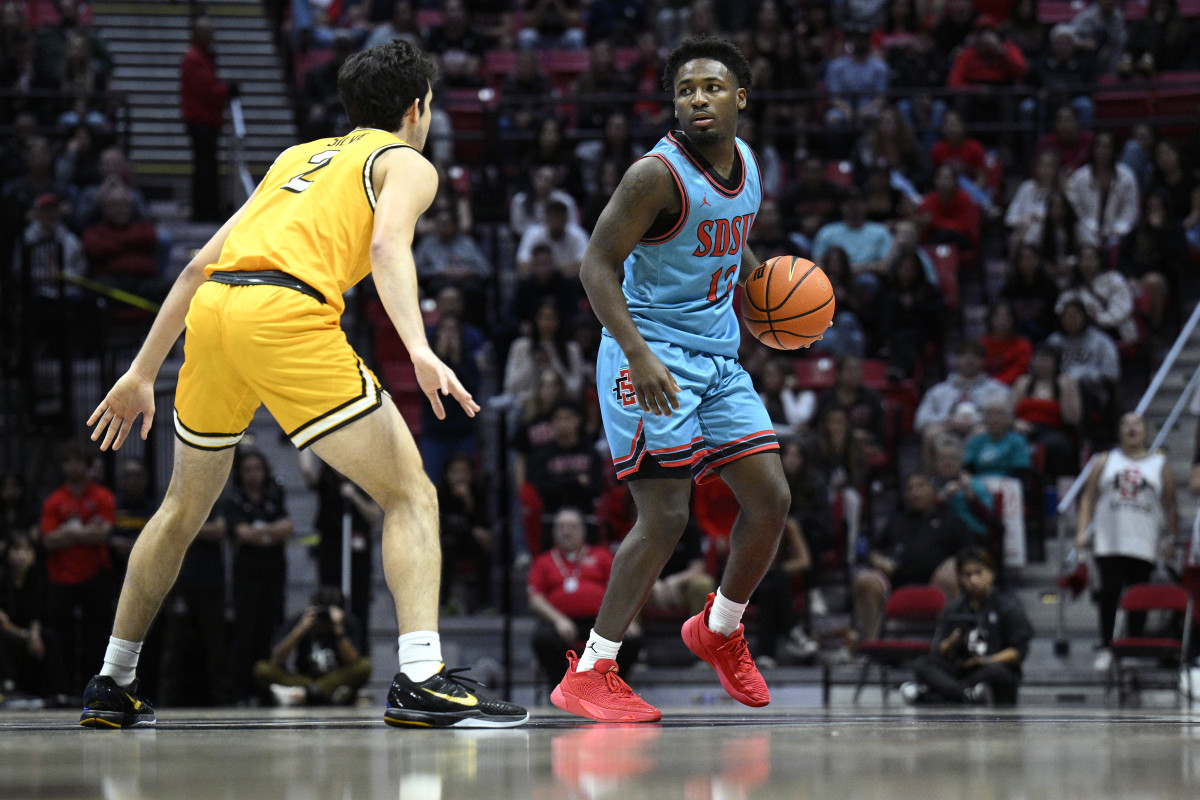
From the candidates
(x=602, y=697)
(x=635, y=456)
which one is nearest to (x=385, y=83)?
(x=635, y=456)

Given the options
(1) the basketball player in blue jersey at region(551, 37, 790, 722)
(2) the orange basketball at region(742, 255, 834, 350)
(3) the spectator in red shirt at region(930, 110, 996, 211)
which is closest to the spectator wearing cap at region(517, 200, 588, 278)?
(3) the spectator in red shirt at region(930, 110, 996, 211)

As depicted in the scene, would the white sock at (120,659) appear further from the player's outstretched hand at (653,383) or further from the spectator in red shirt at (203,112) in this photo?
the spectator in red shirt at (203,112)

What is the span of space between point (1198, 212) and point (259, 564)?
8.20 metres

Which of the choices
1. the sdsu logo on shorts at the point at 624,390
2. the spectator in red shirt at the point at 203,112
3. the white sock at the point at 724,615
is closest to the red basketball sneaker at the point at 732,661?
the white sock at the point at 724,615

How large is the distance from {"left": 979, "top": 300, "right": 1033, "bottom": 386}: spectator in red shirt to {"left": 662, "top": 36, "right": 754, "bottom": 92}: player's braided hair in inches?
287

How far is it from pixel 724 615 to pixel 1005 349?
747cm

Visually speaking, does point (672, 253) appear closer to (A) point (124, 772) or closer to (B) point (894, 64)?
(A) point (124, 772)

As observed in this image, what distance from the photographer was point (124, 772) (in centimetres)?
293

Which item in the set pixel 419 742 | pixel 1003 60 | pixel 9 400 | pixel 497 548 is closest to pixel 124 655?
pixel 419 742

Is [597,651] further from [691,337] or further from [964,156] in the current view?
[964,156]

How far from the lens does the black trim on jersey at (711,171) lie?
15.1 feet

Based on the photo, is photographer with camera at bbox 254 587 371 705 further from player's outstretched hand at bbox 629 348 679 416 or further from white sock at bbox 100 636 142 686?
player's outstretched hand at bbox 629 348 679 416

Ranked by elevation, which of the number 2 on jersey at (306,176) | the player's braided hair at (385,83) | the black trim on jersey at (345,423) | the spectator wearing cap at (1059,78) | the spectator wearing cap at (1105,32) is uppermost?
the spectator wearing cap at (1105,32)

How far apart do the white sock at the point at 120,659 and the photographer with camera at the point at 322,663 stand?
4.54 m
